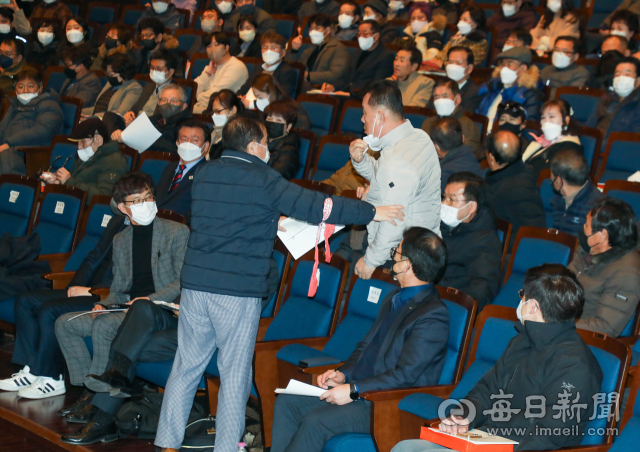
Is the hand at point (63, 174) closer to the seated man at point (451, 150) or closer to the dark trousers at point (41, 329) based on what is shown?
the dark trousers at point (41, 329)

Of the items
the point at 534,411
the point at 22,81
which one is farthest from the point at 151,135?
the point at 534,411

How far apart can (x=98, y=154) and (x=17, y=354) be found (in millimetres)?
1781

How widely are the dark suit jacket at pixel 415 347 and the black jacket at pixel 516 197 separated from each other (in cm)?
141

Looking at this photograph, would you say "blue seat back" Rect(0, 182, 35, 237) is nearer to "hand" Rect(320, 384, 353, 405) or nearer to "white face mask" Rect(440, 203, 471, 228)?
"white face mask" Rect(440, 203, 471, 228)

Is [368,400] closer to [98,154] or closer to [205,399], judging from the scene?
[205,399]

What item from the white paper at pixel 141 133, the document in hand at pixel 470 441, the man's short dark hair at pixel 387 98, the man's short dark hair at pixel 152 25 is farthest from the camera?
the man's short dark hair at pixel 152 25

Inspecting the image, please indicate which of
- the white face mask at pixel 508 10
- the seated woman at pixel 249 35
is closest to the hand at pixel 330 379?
the seated woman at pixel 249 35

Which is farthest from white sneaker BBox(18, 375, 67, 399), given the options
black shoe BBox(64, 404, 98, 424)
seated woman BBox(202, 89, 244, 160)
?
seated woman BBox(202, 89, 244, 160)

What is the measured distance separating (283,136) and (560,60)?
110 inches

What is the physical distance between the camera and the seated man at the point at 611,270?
2893mm

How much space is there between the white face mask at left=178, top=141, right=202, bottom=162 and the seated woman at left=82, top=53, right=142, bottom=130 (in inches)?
91.8

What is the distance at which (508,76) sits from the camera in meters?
5.68

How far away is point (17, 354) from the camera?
12.6 ft

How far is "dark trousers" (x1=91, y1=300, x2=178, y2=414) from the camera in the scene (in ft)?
10.7
